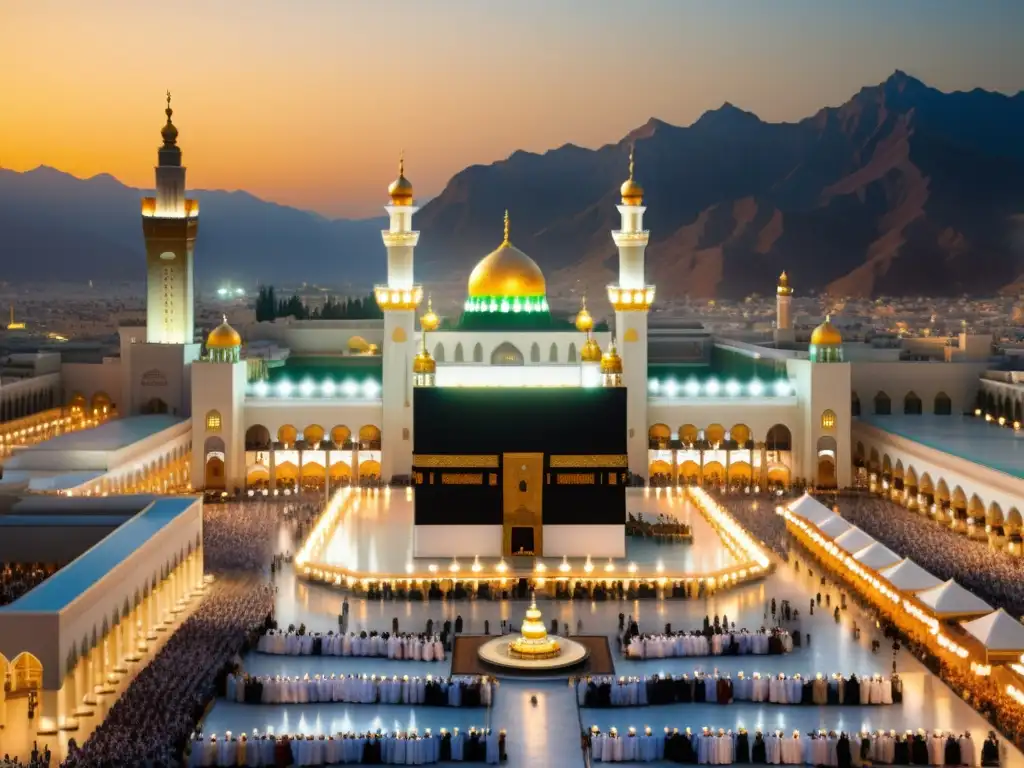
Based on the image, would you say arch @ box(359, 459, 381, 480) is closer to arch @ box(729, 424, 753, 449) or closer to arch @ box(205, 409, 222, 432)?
arch @ box(205, 409, 222, 432)

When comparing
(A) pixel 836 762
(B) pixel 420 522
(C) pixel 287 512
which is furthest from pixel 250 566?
(A) pixel 836 762

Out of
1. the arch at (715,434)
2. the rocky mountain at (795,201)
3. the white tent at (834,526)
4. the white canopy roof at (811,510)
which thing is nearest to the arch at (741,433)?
the arch at (715,434)

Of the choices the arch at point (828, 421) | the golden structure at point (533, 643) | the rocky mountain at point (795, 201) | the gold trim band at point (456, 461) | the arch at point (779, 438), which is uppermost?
the rocky mountain at point (795, 201)

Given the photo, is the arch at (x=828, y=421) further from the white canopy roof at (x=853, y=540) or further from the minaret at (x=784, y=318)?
the minaret at (x=784, y=318)

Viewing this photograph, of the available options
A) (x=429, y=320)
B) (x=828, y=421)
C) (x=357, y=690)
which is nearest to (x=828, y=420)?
(x=828, y=421)

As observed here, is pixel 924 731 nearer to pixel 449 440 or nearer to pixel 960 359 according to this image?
pixel 449 440

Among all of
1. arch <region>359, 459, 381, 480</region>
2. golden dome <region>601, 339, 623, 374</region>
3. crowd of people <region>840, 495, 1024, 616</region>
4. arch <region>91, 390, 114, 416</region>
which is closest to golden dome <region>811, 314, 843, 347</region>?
crowd of people <region>840, 495, 1024, 616</region>

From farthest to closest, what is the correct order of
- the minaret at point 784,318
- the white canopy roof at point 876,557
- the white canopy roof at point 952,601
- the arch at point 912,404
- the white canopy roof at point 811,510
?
the minaret at point 784,318, the arch at point 912,404, the white canopy roof at point 811,510, the white canopy roof at point 876,557, the white canopy roof at point 952,601
